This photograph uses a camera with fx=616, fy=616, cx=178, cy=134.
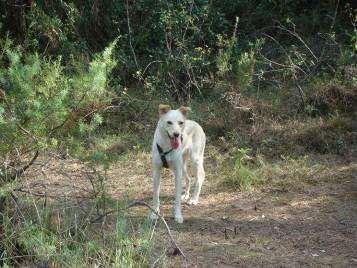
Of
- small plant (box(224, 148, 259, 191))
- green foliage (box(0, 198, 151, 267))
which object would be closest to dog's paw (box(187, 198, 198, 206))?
small plant (box(224, 148, 259, 191))

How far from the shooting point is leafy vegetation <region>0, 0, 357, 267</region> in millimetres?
5137

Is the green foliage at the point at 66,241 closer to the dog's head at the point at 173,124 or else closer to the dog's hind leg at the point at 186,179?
the dog's head at the point at 173,124

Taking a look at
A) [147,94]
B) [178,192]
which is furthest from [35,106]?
[147,94]

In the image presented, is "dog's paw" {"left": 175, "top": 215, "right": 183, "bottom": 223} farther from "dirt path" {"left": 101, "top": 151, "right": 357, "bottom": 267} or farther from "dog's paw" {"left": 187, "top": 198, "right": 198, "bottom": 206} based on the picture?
"dog's paw" {"left": 187, "top": 198, "right": 198, "bottom": 206}

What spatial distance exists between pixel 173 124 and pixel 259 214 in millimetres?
1392

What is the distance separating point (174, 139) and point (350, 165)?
2.85 metres

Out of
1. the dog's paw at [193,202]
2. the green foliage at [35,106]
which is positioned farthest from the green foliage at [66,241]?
the dog's paw at [193,202]

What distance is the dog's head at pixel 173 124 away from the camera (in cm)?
634

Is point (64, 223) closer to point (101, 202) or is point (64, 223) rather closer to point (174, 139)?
point (101, 202)

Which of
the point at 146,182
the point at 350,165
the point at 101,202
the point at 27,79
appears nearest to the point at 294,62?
the point at 350,165

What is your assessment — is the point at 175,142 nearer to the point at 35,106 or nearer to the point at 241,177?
the point at 241,177

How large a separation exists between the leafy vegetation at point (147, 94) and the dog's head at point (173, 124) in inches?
25.6

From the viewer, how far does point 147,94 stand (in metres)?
10.1

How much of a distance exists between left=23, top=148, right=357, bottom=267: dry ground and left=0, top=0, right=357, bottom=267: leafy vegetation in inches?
7.9
